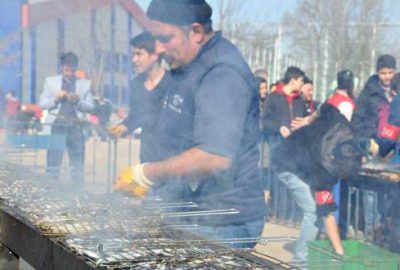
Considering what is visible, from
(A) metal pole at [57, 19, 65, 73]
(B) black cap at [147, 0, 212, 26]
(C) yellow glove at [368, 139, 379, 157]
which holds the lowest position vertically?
(C) yellow glove at [368, 139, 379, 157]

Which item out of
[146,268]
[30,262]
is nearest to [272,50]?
[30,262]

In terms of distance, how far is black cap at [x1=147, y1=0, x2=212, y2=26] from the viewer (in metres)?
1.98

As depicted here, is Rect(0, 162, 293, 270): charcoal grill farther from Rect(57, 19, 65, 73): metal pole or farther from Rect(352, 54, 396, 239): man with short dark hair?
Rect(57, 19, 65, 73): metal pole

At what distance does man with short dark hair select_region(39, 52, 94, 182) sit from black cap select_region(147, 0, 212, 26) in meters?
1.90

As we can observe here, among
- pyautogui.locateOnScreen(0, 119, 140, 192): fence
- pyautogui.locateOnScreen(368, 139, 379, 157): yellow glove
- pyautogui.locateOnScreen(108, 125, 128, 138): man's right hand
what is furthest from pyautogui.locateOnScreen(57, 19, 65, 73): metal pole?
pyautogui.locateOnScreen(368, 139, 379, 157): yellow glove

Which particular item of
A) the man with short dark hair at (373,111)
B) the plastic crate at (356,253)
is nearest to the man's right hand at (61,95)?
the man with short dark hair at (373,111)

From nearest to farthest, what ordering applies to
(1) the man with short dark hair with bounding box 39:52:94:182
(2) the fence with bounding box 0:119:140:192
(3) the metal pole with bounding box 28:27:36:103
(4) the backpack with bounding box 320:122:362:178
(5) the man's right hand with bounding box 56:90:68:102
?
(4) the backpack with bounding box 320:122:362:178 → (3) the metal pole with bounding box 28:27:36:103 → (1) the man with short dark hair with bounding box 39:52:94:182 → (5) the man's right hand with bounding box 56:90:68:102 → (2) the fence with bounding box 0:119:140:192

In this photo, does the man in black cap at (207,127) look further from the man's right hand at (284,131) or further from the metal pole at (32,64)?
the man's right hand at (284,131)

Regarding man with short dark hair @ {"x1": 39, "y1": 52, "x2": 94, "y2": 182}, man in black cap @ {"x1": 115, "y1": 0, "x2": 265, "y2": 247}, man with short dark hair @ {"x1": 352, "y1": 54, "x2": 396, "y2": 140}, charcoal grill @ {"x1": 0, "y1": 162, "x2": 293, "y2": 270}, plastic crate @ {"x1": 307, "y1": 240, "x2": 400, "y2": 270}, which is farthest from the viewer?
man with short dark hair @ {"x1": 39, "y1": 52, "x2": 94, "y2": 182}

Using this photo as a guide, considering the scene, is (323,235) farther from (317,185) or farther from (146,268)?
(146,268)

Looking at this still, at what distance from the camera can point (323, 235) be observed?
4438mm

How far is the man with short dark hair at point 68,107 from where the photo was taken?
14.7 ft

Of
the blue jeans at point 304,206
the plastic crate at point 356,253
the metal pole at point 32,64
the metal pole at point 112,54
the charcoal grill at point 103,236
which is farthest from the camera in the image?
the metal pole at point 32,64

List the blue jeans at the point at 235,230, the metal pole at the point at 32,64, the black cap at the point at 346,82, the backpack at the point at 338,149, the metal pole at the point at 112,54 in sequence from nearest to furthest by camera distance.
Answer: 1. the blue jeans at the point at 235,230
2. the metal pole at the point at 112,54
3. the black cap at the point at 346,82
4. the backpack at the point at 338,149
5. the metal pole at the point at 32,64
